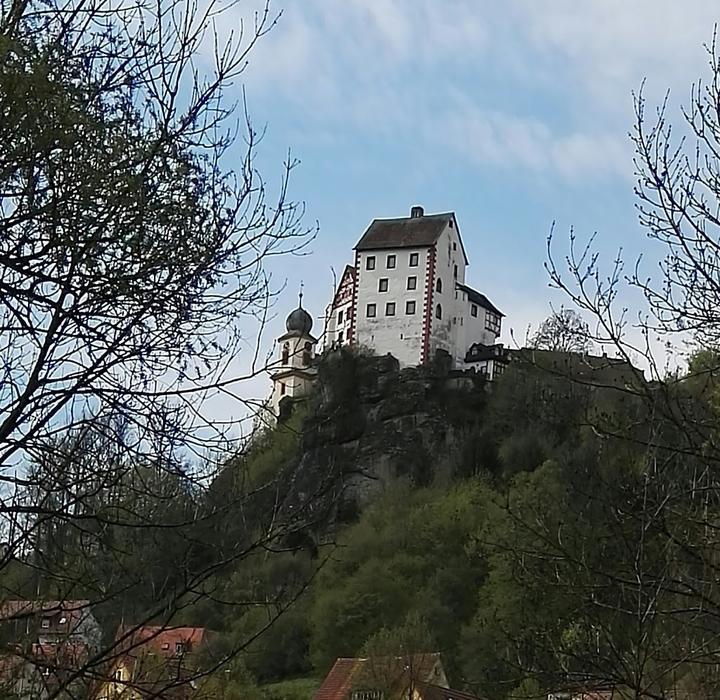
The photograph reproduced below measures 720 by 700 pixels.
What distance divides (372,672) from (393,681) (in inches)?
46.0

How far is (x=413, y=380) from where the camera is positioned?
6253 centimetres

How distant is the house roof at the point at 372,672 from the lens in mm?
31812

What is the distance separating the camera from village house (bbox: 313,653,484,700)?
3045 cm

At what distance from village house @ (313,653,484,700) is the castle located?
28.4 m

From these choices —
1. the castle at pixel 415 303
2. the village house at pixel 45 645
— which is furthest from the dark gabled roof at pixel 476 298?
the village house at pixel 45 645

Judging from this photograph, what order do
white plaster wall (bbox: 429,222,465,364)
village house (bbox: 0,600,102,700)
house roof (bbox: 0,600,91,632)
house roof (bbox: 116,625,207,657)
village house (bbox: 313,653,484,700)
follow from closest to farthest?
house roof (bbox: 116,625,207,657)
village house (bbox: 0,600,102,700)
house roof (bbox: 0,600,91,632)
village house (bbox: 313,653,484,700)
white plaster wall (bbox: 429,222,465,364)

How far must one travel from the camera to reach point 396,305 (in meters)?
64.6

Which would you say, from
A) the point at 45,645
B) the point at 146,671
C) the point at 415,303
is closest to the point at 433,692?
the point at 45,645

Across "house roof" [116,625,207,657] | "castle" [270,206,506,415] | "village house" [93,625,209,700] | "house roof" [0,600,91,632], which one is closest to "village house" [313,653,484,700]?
"house roof" [116,625,207,657]

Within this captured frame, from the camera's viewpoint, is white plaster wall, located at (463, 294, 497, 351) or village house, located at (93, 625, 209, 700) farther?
white plaster wall, located at (463, 294, 497, 351)

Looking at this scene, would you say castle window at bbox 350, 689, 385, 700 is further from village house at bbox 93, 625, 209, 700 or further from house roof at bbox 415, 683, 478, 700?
village house at bbox 93, 625, 209, 700

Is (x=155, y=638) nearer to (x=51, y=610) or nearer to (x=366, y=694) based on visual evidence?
(x=51, y=610)

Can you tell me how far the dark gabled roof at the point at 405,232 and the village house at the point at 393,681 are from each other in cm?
3361

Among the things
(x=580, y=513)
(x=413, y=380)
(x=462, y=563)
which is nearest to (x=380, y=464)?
(x=413, y=380)
